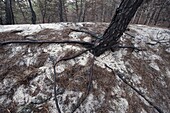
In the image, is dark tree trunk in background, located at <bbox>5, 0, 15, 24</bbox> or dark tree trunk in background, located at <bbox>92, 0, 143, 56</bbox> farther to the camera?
dark tree trunk in background, located at <bbox>5, 0, 15, 24</bbox>

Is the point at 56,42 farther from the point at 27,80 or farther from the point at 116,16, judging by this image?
the point at 116,16

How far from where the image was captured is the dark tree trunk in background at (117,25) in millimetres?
2277

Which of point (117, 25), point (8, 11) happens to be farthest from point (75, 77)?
point (8, 11)

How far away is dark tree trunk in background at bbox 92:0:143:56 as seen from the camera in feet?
7.47

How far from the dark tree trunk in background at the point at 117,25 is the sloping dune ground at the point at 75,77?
188 millimetres

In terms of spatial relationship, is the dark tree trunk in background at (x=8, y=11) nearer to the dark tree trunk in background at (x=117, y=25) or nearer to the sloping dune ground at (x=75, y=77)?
the sloping dune ground at (x=75, y=77)

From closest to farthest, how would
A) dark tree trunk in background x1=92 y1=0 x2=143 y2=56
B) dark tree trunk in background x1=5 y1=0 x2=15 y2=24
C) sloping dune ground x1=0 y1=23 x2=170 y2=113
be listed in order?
sloping dune ground x1=0 y1=23 x2=170 y2=113, dark tree trunk in background x1=92 y1=0 x2=143 y2=56, dark tree trunk in background x1=5 y1=0 x2=15 y2=24

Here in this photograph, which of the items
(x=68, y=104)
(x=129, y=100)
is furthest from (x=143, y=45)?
(x=68, y=104)

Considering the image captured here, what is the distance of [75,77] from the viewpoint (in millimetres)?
2369

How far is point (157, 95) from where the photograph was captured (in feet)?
8.20

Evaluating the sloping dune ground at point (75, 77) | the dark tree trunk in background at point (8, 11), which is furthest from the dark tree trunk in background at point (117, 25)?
the dark tree trunk in background at point (8, 11)

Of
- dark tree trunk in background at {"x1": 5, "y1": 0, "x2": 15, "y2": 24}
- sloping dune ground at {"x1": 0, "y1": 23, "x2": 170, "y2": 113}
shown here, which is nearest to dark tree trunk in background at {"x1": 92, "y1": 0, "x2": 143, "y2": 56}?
sloping dune ground at {"x1": 0, "y1": 23, "x2": 170, "y2": 113}

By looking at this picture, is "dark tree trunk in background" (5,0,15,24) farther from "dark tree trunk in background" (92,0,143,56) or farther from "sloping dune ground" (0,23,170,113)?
"dark tree trunk in background" (92,0,143,56)

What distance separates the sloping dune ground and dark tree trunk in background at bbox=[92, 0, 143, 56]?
7.4 inches
